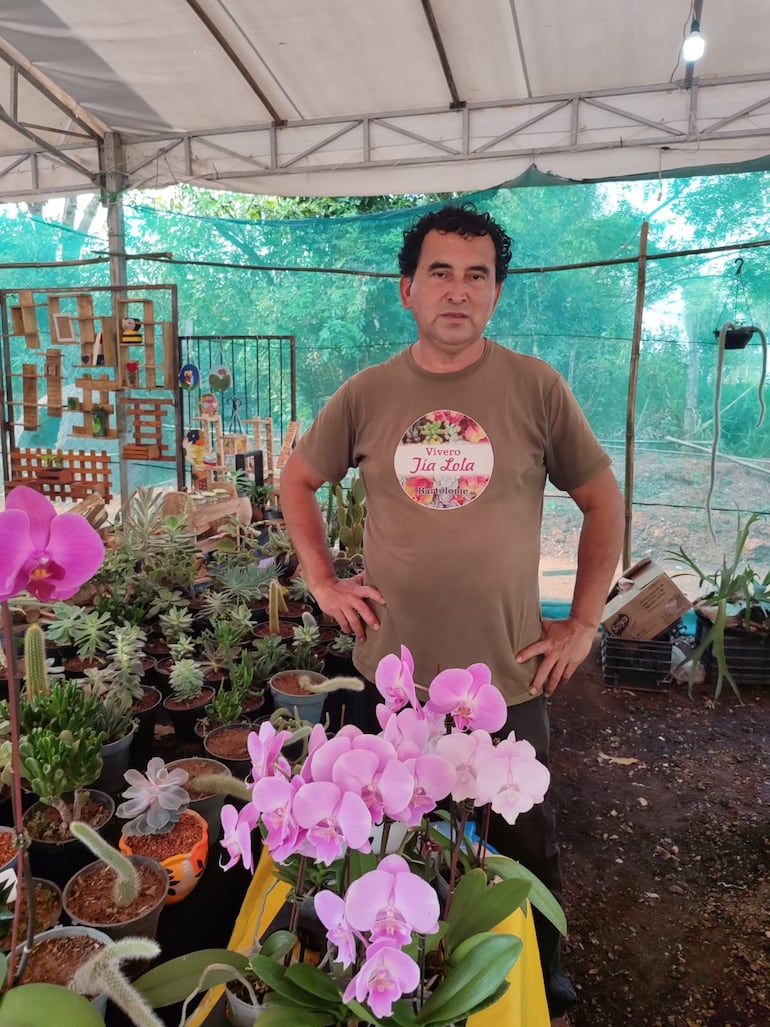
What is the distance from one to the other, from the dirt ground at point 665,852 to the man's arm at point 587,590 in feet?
2.92

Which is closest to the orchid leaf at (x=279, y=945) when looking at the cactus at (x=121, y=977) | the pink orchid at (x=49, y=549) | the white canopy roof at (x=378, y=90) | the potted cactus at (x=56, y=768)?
the cactus at (x=121, y=977)

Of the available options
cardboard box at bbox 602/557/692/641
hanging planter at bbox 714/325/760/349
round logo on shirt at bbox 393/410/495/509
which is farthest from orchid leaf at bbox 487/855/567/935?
hanging planter at bbox 714/325/760/349

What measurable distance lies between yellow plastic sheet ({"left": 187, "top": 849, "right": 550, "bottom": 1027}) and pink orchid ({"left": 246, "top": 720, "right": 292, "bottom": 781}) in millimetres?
153

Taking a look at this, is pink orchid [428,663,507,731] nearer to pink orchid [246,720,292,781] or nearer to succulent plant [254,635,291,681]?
pink orchid [246,720,292,781]

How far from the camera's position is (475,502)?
139cm

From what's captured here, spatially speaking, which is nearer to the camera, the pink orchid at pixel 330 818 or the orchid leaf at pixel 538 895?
the pink orchid at pixel 330 818

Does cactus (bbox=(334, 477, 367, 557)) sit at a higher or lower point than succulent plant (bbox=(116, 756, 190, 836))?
higher

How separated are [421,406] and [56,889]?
102cm

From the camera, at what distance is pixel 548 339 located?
158 inches

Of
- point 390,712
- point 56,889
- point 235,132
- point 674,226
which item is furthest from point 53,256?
point 390,712

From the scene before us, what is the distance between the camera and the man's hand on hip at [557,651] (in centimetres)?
140

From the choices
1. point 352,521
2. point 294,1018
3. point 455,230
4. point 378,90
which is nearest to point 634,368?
point 352,521

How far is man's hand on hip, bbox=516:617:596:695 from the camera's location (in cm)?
140

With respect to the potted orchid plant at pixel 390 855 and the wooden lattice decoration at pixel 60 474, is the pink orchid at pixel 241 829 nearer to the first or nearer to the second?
the potted orchid plant at pixel 390 855
